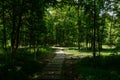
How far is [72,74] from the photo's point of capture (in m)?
14.5

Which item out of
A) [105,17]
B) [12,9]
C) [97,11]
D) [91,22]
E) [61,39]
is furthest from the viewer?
[61,39]

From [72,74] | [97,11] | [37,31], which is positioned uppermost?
[97,11]

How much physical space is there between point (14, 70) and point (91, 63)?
292 inches

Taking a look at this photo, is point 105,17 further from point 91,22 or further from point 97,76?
point 97,76

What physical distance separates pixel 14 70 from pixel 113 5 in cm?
983

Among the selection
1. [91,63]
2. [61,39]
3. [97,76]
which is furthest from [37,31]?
[61,39]

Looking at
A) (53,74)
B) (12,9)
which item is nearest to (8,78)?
(53,74)

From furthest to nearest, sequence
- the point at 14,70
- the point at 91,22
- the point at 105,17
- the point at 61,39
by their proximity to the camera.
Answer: the point at 61,39 < the point at 91,22 < the point at 105,17 < the point at 14,70

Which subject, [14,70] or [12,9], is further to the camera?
[12,9]

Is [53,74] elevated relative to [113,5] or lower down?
lower down

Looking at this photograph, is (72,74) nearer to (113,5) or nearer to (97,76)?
(97,76)

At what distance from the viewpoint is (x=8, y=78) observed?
37.8 ft

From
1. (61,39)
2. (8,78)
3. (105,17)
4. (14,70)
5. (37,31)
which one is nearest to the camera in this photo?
(8,78)

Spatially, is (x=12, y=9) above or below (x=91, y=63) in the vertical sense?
above
